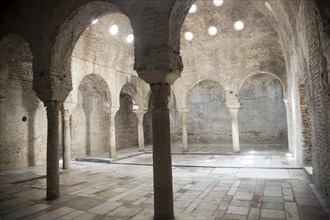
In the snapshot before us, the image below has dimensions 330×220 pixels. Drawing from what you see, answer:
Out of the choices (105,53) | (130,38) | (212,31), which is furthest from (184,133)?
(105,53)

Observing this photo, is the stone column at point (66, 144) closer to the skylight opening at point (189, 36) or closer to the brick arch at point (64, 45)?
the brick arch at point (64, 45)

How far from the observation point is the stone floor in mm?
4629

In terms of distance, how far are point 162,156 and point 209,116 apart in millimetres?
14505

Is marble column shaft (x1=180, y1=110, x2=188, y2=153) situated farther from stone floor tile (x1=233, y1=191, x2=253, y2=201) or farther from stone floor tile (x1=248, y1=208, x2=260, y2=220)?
stone floor tile (x1=248, y1=208, x2=260, y2=220)

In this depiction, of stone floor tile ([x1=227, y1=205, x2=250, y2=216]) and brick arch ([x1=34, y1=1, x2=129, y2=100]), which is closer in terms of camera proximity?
stone floor tile ([x1=227, y1=205, x2=250, y2=216])

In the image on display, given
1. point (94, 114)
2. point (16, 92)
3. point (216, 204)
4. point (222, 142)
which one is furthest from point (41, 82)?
point (222, 142)

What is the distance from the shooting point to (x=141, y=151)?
14.9m

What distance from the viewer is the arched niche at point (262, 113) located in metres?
16.6

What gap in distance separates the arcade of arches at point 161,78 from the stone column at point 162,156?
0.02 m

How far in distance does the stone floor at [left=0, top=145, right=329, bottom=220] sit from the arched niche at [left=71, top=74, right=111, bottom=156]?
4.48m

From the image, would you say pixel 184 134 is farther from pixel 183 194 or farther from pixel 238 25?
pixel 183 194

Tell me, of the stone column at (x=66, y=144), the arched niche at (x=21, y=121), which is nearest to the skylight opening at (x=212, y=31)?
the stone column at (x=66, y=144)

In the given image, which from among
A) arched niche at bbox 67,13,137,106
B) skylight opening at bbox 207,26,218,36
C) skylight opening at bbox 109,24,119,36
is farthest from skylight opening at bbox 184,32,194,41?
skylight opening at bbox 109,24,119,36

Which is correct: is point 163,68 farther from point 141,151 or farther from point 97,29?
point 141,151
